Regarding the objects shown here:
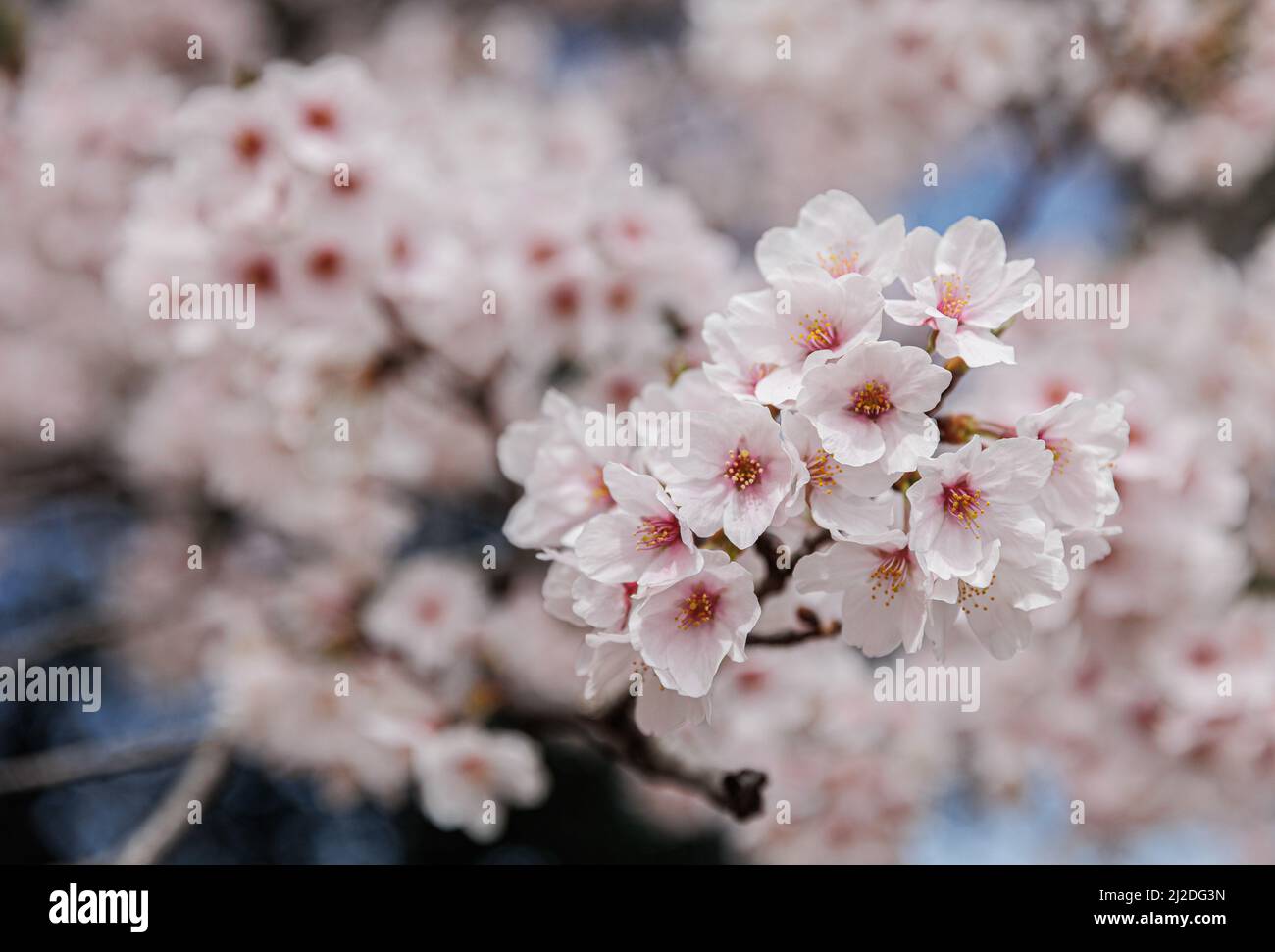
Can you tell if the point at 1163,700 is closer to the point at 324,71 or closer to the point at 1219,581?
the point at 1219,581

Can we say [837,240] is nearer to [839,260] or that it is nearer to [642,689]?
[839,260]

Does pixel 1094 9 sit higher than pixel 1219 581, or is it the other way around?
pixel 1094 9

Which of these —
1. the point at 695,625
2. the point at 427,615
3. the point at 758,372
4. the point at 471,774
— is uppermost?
the point at 758,372

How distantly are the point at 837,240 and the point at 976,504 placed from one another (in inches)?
12.8

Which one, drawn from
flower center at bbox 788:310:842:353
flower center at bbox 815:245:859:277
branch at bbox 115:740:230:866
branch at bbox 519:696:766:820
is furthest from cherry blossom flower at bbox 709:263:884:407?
branch at bbox 115:740:230:866

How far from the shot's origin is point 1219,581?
5.98 feet

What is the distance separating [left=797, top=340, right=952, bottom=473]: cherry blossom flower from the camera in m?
0.92

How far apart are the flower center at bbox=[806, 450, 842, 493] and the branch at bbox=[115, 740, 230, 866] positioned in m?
1.48

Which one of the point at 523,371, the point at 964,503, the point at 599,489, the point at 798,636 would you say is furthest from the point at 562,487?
the point at 523,371

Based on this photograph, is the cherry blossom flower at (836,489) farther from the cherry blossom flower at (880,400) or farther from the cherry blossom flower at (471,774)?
the cherry blossom flower at (471,774)

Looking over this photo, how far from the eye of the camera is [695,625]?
994 millimetres

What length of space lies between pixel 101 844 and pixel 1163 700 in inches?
163

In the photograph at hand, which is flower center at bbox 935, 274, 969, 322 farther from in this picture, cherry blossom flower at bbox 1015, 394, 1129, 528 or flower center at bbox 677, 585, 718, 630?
flower center at bbox 677, 585, 718, 630
